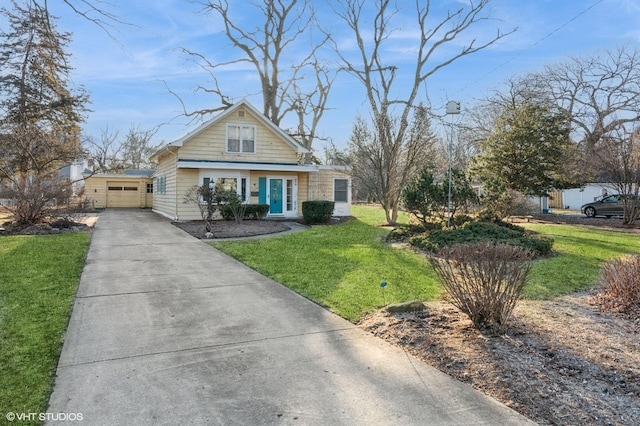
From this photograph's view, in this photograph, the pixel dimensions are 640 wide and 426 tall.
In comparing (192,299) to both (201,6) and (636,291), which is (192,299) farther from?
(201,6)

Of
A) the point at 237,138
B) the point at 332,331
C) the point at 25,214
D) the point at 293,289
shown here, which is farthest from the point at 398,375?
the point at 237,138

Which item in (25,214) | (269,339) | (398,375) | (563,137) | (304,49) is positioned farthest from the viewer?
Result: (304,49)

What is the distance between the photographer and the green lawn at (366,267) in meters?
5.94

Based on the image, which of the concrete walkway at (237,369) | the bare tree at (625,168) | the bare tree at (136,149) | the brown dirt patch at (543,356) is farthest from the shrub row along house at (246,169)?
the bare tree at (136,149)

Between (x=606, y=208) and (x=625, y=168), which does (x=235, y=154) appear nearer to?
(x=625, y=168)

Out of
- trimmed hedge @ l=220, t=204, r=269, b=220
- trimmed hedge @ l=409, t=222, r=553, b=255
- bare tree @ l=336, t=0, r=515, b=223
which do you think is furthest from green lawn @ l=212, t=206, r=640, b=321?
bare tree @ l=336, t=0, r=515, b=223

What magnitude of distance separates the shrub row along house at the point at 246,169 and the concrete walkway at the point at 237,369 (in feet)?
40.8

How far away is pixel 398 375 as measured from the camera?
3.39 metres

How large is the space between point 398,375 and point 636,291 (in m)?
3.90

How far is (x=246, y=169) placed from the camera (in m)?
18.4

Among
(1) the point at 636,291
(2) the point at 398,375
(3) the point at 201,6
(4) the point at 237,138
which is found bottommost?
(2) the point at 398,375

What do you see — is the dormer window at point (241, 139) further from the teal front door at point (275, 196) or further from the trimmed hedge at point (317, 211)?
the trimmed hedge at point (317, 211)

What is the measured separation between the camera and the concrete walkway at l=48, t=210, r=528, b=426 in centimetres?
278

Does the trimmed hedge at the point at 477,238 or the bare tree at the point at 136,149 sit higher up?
the bare tree at the point at 136,149
